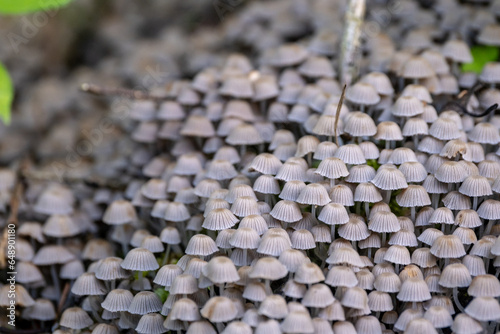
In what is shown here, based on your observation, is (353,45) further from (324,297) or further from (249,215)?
(324,297)

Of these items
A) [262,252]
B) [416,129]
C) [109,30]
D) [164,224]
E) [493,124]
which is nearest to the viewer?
[262,252]

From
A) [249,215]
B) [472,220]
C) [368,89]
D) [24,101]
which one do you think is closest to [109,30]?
[24,101]

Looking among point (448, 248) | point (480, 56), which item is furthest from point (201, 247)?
point (480, 56)

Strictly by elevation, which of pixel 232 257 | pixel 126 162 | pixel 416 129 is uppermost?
pixel 416 129

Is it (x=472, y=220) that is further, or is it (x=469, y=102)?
(x=469, y=102)

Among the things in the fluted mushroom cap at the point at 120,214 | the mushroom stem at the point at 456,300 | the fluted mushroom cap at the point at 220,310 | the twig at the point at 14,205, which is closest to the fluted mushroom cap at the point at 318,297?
the fluted mushroom cap at the point at 220,310

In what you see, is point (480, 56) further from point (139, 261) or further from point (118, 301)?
point (118, 301)

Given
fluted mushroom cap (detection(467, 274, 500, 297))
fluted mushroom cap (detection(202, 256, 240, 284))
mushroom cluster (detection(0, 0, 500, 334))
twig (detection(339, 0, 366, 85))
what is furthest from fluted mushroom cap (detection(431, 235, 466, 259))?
twig (detection(339, 0, 366, 85))

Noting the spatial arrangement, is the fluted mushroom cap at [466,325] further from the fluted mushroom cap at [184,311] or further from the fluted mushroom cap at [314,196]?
the fluted mushroom cap at [184,311]
